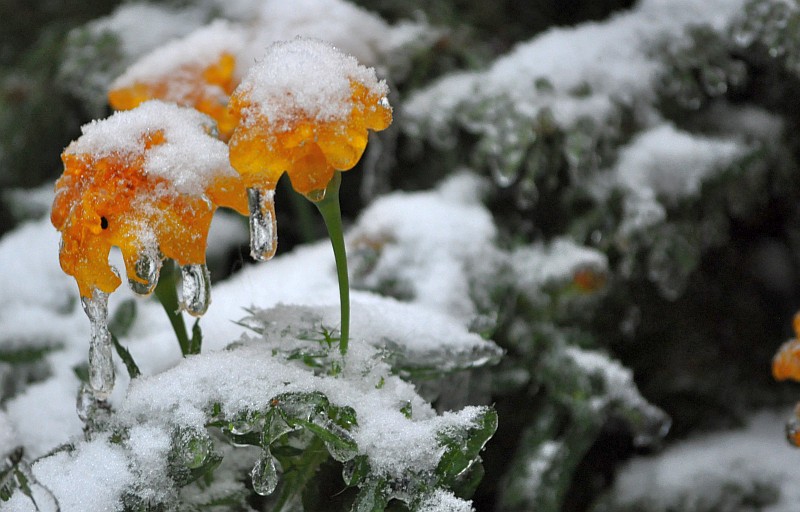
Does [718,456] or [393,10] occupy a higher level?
[393,10]

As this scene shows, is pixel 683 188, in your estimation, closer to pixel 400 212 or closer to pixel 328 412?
pixel 400 212

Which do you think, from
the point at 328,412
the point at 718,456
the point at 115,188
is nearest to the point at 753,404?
the point at 718,456

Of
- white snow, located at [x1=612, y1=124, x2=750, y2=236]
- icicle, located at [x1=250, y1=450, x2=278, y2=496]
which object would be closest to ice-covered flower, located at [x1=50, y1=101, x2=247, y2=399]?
icicle, located at [x1=250, y1=450, x2=278, y2=496]

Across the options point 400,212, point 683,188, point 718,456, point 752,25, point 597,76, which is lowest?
point 718,456

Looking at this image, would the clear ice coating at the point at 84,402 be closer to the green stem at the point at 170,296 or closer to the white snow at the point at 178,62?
the green stem at the point at 170,296

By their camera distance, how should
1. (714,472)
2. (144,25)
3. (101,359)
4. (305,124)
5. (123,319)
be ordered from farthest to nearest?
1. (144,25)
2. (714,472)
3. (123,319)
4. (101,359)
5. (305,124)

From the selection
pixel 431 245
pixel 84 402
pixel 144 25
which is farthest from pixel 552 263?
pixel 144 25

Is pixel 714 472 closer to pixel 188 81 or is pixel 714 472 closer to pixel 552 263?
pixel 552 263
